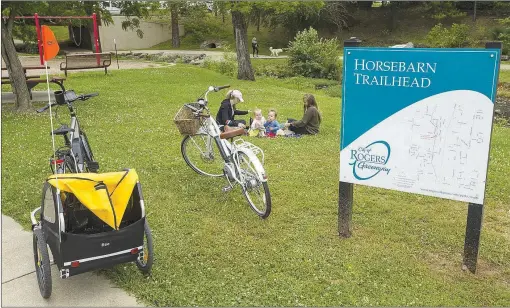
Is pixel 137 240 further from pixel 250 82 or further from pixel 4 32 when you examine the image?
pixel 250 82

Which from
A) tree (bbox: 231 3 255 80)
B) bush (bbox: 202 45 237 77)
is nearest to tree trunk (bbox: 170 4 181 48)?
bush (bbox: 202 45 237 77)

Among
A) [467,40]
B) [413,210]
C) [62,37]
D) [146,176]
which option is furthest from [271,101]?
[62,37]

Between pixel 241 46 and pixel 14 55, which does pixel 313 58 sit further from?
pixel 14 55

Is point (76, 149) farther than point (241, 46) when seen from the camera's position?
No

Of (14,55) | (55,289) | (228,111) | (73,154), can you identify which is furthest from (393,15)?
(55,289)

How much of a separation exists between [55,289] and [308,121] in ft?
19.5

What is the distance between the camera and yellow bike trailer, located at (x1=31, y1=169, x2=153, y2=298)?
343 cm

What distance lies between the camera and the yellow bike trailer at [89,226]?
3.43m

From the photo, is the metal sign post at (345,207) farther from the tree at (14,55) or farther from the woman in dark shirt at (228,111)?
the tree at (14,55)

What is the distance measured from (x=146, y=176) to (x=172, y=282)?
9.17ft

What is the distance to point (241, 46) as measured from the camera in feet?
64.0

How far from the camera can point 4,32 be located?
1028cm

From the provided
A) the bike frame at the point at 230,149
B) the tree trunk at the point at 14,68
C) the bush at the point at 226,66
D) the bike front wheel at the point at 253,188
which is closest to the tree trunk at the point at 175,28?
the bush at the point at 226,66

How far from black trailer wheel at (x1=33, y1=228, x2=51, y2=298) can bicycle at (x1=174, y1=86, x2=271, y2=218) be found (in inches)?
83.4
